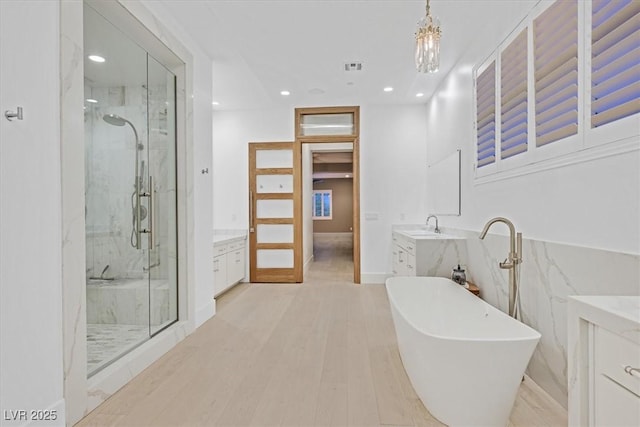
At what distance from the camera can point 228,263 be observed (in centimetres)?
483

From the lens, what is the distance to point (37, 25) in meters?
1.65

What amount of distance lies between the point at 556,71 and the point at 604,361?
169cm

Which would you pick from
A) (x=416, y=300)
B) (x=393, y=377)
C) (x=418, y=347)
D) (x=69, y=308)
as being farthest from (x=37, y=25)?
(x=416, y=300)

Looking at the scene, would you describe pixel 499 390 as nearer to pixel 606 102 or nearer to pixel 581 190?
pixel 581 190

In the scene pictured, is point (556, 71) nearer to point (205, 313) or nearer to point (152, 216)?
point (152, 216)

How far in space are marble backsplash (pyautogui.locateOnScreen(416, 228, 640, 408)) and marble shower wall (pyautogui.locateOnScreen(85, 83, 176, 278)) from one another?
3.02 metres

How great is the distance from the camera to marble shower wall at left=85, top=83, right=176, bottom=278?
117 inches

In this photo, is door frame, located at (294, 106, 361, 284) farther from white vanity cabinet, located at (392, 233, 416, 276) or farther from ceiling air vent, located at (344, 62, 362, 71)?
ceiling air vent, located at (344, 62, 362, 71)

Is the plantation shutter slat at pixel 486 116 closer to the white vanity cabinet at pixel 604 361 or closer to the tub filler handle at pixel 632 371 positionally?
the white vanity cabinet at pixel 604 361

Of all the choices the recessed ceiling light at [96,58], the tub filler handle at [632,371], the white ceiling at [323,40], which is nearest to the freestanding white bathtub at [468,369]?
the tub filler handle at [632,371]

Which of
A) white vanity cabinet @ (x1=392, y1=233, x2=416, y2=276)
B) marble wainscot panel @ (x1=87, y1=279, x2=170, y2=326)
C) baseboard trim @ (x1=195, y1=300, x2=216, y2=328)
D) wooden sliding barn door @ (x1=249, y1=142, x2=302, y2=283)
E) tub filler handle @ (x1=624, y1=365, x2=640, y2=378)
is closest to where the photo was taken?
tub filler handle @ (x1=624, y1=365, x2=640, y2=378)

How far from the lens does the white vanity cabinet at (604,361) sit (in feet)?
3.23

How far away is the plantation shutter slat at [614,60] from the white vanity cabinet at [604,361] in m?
0.92

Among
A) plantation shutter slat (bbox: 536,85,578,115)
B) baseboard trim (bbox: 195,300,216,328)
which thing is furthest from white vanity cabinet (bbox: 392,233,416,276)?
baseboard trim (bbox: 195,300,216,328)
